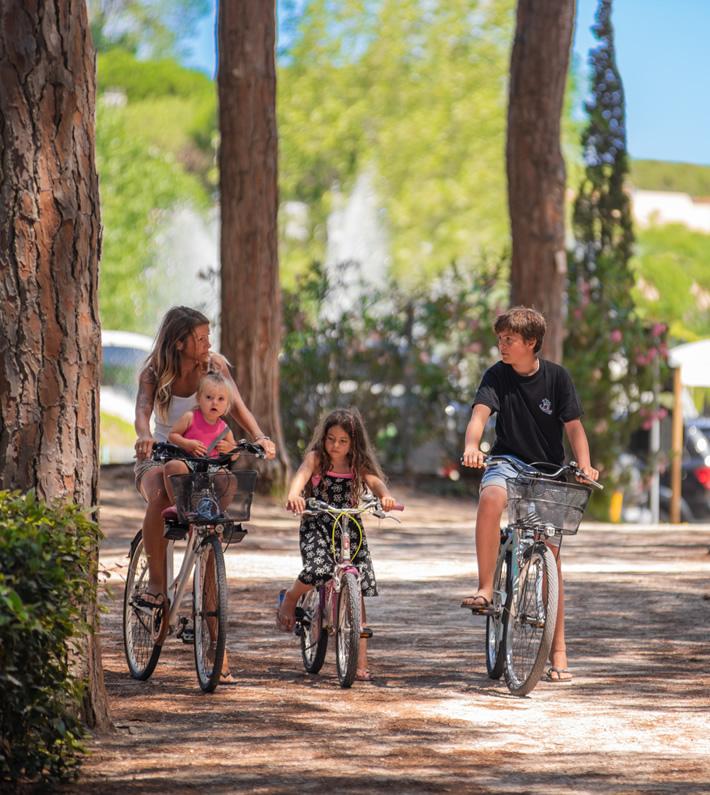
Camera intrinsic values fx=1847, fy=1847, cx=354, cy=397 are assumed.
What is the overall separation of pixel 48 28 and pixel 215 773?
270cm

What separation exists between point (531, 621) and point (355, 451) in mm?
1116

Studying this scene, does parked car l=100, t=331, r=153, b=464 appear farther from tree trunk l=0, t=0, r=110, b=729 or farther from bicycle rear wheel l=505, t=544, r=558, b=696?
tree trunk l=0, t=0, r=110, b=729

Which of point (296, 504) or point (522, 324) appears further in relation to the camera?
point (522, 324)

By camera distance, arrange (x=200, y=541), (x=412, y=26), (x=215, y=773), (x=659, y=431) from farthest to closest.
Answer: (x=412, y=26)
(x=659, y=431)
(x=200, y=541)
(x=215, y=773)

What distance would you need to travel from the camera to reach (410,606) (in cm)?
1102

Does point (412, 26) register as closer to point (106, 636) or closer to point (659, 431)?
point (659, 431)

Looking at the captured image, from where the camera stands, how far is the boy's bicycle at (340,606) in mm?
7930

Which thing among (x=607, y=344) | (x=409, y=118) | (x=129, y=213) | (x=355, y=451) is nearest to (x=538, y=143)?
(x=607, y=344)

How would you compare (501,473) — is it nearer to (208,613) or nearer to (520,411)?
(520,411)

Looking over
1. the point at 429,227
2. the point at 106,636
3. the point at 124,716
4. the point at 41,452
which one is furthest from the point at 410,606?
the point at 429,227

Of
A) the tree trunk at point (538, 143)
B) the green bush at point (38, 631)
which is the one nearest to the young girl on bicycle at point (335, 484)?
the green bush at point (38, 631)

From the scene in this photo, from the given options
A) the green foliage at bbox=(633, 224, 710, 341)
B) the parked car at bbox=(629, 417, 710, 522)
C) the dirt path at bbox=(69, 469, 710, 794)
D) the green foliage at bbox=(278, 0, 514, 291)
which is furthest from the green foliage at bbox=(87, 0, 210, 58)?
the dirt path at bbox=(69, 469, 710, 794)

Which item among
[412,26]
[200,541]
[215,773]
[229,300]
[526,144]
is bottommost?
[215,773]

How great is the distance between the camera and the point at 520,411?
828cm
